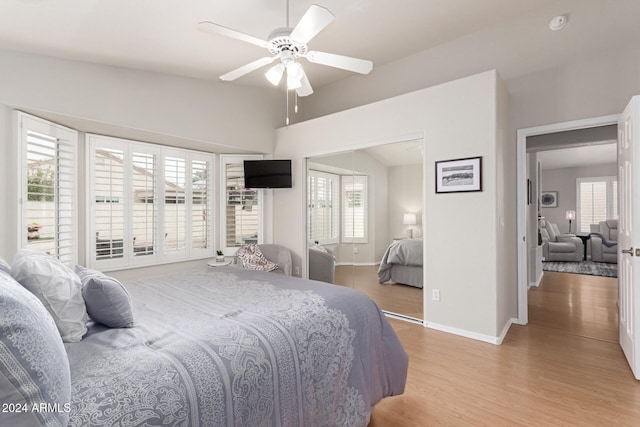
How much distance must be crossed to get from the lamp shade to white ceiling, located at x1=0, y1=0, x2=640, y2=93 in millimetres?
1873

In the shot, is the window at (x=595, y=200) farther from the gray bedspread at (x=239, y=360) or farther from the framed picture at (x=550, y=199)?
the gray bedspread at (x=239, y=360)

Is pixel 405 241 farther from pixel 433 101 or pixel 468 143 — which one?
pixel 433 101

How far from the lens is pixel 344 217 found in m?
4.28

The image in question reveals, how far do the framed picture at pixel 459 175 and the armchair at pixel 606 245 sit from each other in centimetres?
652

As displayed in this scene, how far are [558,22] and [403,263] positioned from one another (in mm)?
2930

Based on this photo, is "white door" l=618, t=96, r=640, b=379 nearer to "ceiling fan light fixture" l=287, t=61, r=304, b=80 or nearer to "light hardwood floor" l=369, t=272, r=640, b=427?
"light hardwood floor" l=369, t=272, r=640, b=427

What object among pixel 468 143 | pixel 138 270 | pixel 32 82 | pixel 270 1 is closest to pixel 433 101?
pixel 468 143

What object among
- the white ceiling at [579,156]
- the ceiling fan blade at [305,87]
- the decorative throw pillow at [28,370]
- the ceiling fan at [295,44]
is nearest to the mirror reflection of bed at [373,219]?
the ceiling fan blade at [305,87]

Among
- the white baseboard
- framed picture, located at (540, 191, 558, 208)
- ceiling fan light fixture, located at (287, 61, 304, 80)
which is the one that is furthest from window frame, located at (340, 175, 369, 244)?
framed picture, located at (540, 191, 558, 208)

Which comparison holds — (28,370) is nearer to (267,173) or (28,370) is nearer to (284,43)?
(284,43)

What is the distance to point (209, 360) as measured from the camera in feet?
3.98

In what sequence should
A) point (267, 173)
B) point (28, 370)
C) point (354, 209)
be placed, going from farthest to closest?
point (267, 173), point (354, 209), point (28, 370)

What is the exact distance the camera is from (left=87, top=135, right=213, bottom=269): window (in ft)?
11.9

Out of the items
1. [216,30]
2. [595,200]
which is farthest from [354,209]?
[595,200]
